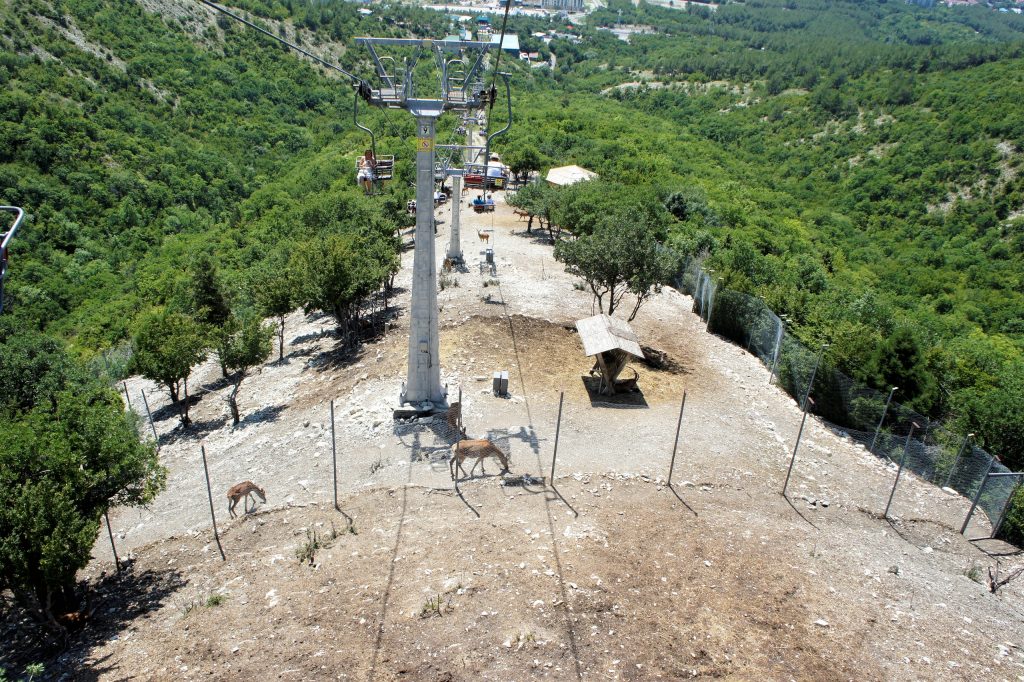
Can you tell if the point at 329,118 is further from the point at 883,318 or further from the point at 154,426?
the point at 883,318

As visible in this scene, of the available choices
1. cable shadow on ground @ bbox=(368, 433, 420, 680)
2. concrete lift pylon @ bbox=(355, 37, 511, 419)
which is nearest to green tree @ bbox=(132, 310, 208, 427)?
concrete lift pylon @ bbox=(355, 37, 511, 419)

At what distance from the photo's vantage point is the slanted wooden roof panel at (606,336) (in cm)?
1764

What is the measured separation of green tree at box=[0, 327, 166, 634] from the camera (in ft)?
32.7

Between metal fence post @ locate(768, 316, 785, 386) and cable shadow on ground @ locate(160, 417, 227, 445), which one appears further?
metal fence post @ locate(768, 316, 785, 386)

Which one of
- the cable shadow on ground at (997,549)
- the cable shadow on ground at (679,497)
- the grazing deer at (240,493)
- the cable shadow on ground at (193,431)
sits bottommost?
the cable shadow on ground at (193,431)

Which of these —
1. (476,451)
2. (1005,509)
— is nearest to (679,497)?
(476,451)

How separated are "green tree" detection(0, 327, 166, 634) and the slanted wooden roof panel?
11282 mm

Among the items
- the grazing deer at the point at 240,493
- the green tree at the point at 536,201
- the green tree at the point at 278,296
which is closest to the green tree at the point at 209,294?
the green tree at the point at 278,296

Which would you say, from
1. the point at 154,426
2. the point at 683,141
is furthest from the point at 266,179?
the point at 154,426

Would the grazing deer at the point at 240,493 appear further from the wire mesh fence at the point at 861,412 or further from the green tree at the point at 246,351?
the wire mesh fence at the point at 861,412

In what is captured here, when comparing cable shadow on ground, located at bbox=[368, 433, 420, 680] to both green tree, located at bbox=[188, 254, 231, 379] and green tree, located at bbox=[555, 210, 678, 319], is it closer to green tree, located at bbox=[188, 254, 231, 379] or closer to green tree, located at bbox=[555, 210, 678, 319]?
green tree, located at bbox=[555, 210, 678, 319]

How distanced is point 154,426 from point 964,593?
22.9m

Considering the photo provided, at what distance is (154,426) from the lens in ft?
69.6

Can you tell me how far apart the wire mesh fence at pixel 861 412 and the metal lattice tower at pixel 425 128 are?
35.2 ft
